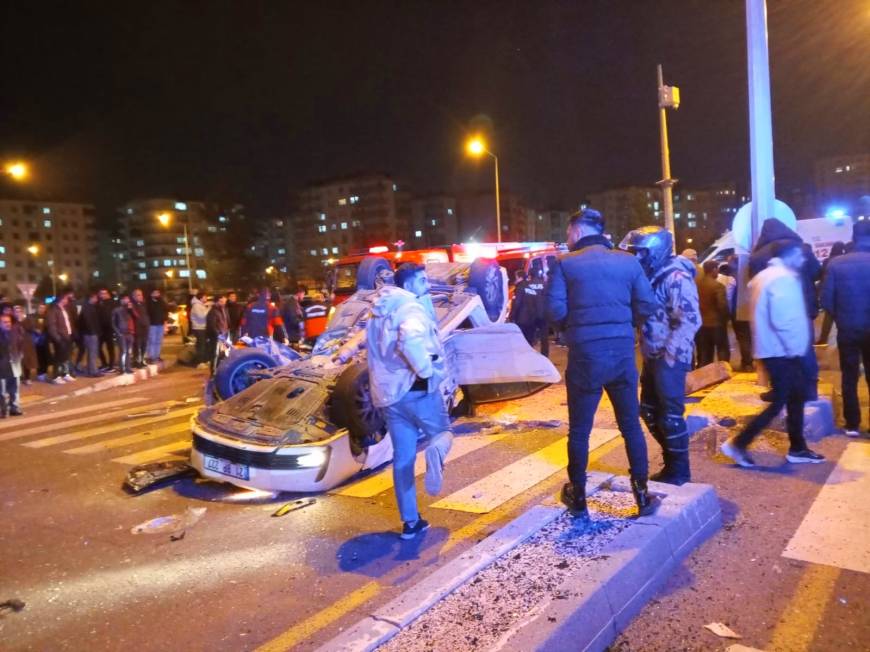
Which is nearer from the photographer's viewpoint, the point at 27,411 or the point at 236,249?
the point at 27,411

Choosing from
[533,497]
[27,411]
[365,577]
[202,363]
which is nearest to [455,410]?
[533,497]

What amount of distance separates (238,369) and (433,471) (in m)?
3.91

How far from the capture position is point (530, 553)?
150 inches

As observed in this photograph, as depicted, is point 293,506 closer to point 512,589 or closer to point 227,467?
point 227,467

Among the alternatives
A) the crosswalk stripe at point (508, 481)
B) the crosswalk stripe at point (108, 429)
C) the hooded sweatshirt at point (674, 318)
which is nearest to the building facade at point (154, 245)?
the crosswalk stripe at point (108, 429)

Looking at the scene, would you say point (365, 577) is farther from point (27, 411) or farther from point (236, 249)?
point (236, 249)

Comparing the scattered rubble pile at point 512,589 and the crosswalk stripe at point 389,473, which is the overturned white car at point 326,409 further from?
the scattered rubble pile at point 512,589

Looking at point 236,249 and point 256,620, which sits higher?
point 236,249

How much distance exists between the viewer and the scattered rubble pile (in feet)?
9.91

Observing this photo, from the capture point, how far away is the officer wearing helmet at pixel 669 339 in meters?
4.98

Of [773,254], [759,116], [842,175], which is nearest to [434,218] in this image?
[842,175]

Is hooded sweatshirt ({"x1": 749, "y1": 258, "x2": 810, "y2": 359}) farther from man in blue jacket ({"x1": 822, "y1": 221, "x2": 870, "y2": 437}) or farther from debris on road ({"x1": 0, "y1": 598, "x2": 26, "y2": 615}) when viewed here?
debris on road ({"x1": 0, "y1": 598, "x2": 26, "y2": 615})

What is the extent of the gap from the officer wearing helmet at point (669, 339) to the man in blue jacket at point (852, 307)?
238 cm

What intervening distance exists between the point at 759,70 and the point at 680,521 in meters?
5.99
